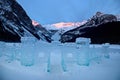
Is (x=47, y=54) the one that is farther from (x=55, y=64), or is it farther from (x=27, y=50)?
(x=27, y=50)

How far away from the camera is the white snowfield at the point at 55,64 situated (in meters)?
1.35

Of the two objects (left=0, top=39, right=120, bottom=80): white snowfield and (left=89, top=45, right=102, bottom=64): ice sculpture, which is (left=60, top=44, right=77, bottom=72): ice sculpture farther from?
(left=89, top=45, right=102, bottom=64): ice sculpture

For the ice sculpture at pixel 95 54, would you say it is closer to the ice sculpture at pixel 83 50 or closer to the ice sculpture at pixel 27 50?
the ice sculpture at pixel 83 50

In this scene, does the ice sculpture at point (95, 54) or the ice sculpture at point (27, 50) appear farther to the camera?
the ice sculpture at point (95, 54)

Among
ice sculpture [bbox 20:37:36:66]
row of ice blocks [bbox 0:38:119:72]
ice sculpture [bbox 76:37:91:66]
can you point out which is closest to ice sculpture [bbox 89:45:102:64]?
row of ice blocks [bbox 0:38:119:72]

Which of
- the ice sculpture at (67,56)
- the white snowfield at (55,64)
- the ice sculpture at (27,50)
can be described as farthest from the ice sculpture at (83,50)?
the ice sculpture at (27,50)

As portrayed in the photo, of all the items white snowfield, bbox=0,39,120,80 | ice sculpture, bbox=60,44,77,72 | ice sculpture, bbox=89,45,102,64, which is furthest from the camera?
ice sculpture, bbox=89,45,102,64

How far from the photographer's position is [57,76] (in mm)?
1318

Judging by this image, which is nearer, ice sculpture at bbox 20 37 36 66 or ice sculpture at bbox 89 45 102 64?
ice sculpture at bbox 20 37 36 66

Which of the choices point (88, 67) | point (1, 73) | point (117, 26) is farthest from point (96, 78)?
point (117, 26)

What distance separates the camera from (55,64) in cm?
148

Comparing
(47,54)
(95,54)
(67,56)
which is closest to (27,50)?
(47,54)

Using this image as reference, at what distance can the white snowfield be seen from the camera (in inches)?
53.0

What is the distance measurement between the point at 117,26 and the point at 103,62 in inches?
305
